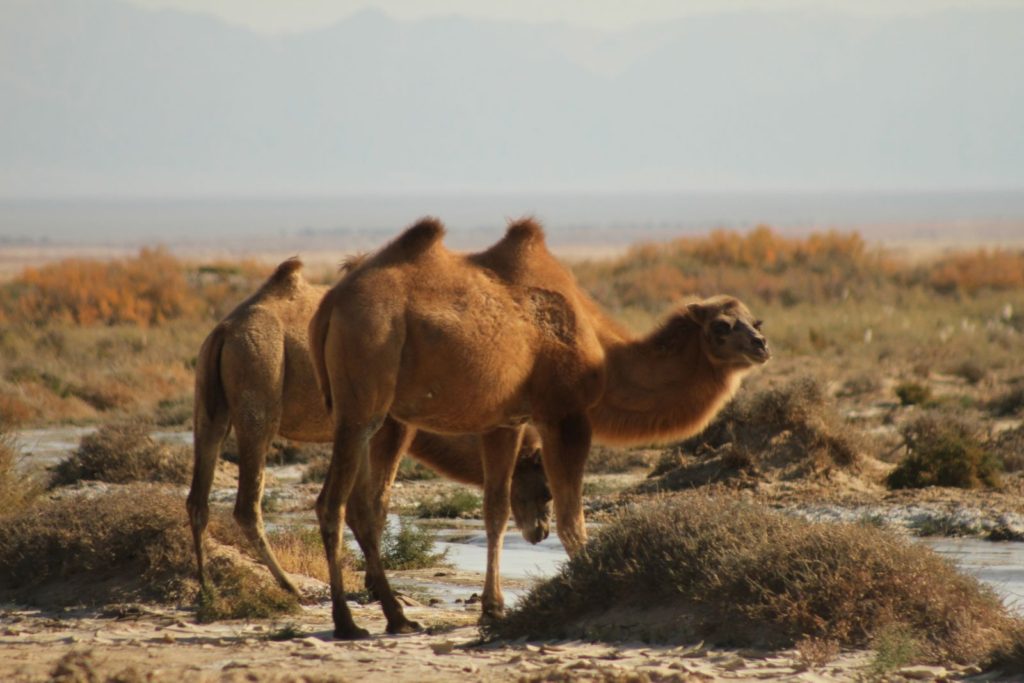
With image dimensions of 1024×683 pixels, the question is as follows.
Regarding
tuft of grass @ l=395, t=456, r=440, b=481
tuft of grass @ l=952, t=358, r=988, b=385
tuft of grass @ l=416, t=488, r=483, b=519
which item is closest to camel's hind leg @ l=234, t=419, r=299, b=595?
tuft of grass @ l=416, t=488, r=483, b=519

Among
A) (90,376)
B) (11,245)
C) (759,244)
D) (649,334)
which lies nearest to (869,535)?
(649,334)

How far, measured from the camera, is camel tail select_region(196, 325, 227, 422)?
1078cm

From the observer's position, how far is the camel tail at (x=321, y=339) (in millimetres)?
9633

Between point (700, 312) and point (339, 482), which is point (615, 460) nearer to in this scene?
point (700, 312)

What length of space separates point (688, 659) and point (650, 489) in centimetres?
770

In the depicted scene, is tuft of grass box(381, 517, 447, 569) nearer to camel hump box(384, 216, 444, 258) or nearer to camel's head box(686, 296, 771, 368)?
camel's head box(686, 296, 771, 368)

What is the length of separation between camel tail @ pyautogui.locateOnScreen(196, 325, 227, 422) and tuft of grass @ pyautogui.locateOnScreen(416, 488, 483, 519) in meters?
5.16

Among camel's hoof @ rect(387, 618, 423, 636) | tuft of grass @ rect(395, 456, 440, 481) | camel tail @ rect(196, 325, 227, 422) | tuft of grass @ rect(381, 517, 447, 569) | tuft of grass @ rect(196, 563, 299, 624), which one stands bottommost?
tuft of grass @ rect(395, 456, 440, 481)

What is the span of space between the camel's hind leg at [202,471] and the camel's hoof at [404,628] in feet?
4.76

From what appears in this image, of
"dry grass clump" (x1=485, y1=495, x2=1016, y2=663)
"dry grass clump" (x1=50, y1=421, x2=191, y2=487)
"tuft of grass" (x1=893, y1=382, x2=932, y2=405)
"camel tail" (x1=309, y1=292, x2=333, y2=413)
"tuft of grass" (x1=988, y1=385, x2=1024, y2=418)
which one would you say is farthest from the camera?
"tuft of grass" (x1=893, y1=382, x2=932, y2=405)

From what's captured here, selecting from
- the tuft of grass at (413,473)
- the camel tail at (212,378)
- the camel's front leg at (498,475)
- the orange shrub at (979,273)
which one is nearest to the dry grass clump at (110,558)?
the camel tail at (212,378)

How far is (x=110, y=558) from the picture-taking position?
10.9 metres

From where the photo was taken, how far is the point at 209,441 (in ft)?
35.0

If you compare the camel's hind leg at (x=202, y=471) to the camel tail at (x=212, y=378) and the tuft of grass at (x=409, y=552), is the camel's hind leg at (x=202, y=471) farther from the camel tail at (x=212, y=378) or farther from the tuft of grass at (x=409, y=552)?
the tuft of grass at (x=409, y=552)
